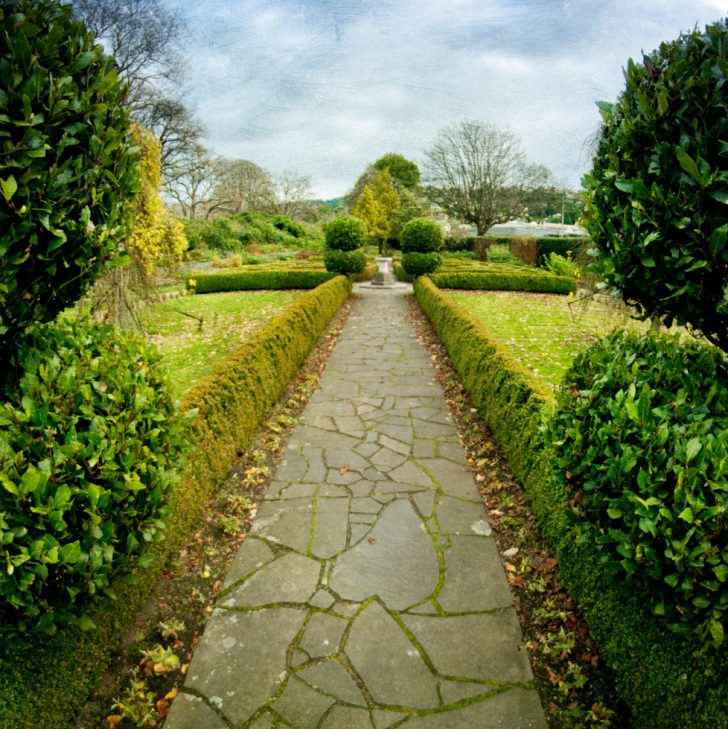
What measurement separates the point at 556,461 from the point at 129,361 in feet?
9.00

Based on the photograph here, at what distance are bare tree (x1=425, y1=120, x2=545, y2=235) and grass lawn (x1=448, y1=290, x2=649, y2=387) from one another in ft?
74.6

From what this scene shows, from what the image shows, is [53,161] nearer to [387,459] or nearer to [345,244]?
[387,459]

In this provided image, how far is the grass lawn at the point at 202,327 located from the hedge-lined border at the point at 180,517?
112 centimetres

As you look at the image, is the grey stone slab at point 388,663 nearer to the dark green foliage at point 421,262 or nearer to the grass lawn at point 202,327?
the grass lawn at point 202,327

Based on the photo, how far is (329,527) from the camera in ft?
12.4

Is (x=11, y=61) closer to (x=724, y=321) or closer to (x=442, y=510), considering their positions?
(x=724, y=321)

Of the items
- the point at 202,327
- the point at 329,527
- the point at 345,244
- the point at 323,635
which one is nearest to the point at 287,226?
the point at 345,244

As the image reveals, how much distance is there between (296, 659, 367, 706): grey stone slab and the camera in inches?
93.8

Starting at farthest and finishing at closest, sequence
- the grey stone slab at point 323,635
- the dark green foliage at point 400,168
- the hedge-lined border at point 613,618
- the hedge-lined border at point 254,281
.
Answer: the dark green foliage at point 400,168, the hedge-lined border at point 254,281, the grey stone slab at point 323,635, the hedge-lined border at point 613,618

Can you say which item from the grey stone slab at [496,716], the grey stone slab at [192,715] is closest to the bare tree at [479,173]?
the grey stone slab at [496,716]

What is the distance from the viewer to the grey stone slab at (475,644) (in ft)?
8.30

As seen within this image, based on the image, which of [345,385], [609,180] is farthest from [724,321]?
[345,385]

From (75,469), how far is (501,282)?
1692 centimetres

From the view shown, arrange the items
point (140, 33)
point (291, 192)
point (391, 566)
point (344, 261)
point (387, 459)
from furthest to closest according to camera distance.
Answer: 1. point (291, 192)
2. point (140, 33)
3. point (344, 261)
4. point (387, 459)
5. point (391, 566)
